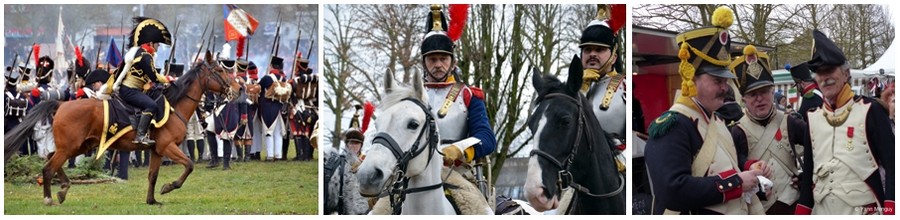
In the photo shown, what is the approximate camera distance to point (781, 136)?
10625 mm

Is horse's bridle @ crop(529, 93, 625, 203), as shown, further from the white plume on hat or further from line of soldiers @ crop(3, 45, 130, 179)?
line of soldiers @ crop(3, 45, 130, 179)

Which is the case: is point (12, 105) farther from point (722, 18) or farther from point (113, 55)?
point (722, 18)

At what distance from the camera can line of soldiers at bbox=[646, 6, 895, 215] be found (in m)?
9.48

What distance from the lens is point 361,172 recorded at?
908 centimetres

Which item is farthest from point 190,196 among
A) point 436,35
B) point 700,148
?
point 700,148

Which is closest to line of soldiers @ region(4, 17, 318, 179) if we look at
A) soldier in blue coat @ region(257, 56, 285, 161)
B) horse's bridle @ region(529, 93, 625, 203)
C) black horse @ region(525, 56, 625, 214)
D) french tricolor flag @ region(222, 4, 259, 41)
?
soldier in blue coat @ region(257, 56, 285, 161)

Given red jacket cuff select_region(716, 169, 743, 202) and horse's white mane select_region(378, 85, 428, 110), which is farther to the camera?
horse's white mane select_region(378, 85, 428, 110)

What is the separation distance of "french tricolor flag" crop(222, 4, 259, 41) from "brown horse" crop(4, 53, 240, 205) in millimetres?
301

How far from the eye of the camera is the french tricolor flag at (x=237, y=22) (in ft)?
38.0

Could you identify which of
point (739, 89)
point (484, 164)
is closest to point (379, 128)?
point (484, 164)

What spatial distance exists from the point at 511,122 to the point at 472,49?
0.72 m

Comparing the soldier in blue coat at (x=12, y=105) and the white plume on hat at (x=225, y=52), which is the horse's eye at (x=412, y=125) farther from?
the soldier in blue coat at (x=12, y=105)

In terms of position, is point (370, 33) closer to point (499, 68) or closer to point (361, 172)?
point (499, 68)

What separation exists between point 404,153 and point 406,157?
0.03m
